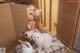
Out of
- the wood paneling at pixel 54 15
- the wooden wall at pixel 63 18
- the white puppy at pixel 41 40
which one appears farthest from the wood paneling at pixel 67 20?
the white puppy at pixel 41 40

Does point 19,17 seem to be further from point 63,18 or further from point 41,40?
point 63,18

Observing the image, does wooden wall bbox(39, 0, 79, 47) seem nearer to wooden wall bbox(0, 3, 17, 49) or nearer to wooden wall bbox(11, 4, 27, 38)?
wooden wall bbox(11, 4, 27, 38)

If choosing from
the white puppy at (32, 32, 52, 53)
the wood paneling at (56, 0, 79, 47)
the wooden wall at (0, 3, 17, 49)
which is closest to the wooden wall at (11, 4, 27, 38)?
the wooden wall at (0, 3, 17, 49)

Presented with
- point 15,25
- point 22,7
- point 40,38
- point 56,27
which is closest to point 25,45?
point 40,38

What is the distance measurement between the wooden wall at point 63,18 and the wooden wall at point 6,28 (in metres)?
0.97

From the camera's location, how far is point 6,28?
141 centimetres

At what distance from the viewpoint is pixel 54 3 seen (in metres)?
2.14

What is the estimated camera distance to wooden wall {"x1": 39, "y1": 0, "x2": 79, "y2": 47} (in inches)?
65.4

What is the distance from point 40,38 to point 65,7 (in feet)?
2.73

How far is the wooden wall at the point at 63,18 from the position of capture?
1661 millimetres

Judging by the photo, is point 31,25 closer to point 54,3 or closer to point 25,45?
point 25,45

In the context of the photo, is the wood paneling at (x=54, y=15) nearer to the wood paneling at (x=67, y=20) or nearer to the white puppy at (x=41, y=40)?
the wood paneling at (x=67, y=20)

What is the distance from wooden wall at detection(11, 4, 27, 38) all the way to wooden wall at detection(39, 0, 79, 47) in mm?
781

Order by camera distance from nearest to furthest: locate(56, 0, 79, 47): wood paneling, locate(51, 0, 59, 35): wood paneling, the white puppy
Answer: the white puppy < locate(56, 0, 79, 47): wood paneling < locate(51, 0, 59, 35): wood paneling
